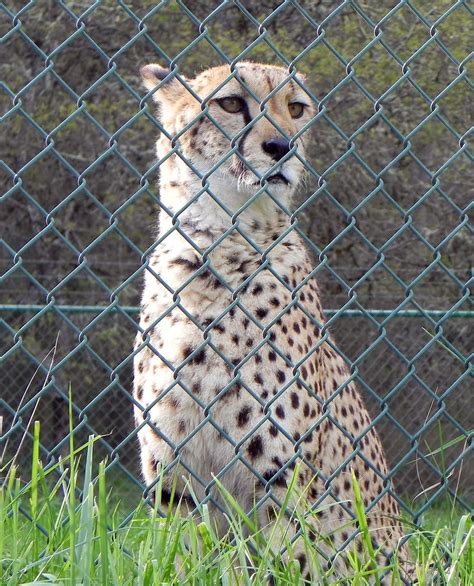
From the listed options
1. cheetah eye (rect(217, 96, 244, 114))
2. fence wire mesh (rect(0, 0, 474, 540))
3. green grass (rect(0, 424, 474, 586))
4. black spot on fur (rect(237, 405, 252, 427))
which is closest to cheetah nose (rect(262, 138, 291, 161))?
cheetah eye (rect(217, 96, 244, 114))

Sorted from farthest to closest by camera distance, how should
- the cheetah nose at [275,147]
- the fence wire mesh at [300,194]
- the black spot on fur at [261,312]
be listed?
the fence wire mesh at [300,194], the black spot on fur at [261,312], the cheetah nose at [275,147]

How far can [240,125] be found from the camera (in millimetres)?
3332

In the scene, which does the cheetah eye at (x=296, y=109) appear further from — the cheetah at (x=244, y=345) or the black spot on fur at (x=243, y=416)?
the black spot on fur at (x=243, y=416)

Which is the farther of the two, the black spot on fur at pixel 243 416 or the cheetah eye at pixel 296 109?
the cheetah eye at pixel 296 109

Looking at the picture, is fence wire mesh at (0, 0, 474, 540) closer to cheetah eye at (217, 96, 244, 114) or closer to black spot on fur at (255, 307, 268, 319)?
cheetah eye at (217, 96, 244, 114)

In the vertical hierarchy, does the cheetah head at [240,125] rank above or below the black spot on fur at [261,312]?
above

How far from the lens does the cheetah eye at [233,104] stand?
336 cm

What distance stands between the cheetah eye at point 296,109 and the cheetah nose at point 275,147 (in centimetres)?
55

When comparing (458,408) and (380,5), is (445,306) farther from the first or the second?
(380,5)

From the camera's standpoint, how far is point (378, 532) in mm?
→ 3375

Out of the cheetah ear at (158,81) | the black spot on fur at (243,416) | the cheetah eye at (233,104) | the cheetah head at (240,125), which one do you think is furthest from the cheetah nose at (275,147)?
the black spot on fur at (243,416)

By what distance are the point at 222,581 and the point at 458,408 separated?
508 cm

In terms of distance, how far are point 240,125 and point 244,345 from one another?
28.8 inches

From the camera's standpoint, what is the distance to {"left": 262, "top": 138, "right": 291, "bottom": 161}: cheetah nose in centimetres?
303
